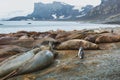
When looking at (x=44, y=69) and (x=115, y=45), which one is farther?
(x=115, y=45)

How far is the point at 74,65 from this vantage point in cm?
833

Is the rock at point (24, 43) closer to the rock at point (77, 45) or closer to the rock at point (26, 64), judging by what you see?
the rock at point (77, 45)

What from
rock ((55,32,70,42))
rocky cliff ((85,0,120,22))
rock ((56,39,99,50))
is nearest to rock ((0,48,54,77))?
rock ((56,39,99,50))

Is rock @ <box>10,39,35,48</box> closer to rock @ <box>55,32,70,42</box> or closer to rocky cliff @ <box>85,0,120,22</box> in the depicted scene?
rock @ <box>55,32,70,42</box>

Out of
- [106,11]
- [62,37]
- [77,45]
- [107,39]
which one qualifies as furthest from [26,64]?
[106,11]

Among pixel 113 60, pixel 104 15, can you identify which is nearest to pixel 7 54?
pixel 113 60

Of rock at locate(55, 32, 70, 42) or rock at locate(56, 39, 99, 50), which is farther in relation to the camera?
rock at locate(55, 32, 70, 42)

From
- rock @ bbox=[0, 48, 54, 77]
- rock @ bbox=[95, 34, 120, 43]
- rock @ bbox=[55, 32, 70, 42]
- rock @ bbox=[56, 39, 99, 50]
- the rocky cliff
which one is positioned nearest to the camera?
rock @ bbox=[0, 48, 54, 77]

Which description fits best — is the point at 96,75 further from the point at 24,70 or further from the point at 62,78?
the point at 24,70

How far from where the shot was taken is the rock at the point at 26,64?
311 inches

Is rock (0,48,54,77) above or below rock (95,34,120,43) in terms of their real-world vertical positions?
below

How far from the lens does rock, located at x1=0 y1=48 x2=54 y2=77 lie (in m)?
7.89

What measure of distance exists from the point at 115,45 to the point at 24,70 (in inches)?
196

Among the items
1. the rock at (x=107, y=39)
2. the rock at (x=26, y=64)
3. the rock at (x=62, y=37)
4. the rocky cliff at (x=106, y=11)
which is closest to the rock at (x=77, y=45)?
the rock at (x=107, y=39)
